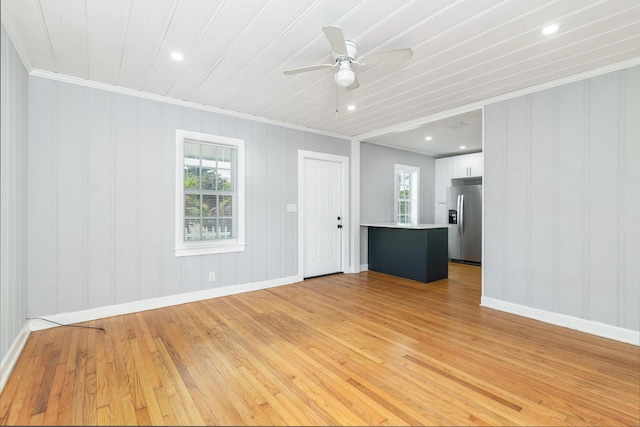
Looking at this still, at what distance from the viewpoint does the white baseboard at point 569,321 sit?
2.69 m

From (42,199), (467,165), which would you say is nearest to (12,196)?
(42,199)

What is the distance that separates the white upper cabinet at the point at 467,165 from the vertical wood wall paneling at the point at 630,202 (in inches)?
148

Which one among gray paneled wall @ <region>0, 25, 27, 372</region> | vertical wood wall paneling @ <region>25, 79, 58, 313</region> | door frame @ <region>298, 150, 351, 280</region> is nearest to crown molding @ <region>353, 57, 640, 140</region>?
door frame @ <region>298, 150, 351, 280</region>

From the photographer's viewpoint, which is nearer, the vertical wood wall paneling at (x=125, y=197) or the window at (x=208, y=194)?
the vertical wood wall paneling at (x=125, y=197)

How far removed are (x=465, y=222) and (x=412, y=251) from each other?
7.54 feet

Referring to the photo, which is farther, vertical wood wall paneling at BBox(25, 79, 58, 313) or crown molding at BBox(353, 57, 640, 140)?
vertical wood wall paneling at BBox(25, 79, 58, 313)

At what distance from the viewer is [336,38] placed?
1.90 meters

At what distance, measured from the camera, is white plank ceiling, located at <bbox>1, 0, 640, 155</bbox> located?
198 cm

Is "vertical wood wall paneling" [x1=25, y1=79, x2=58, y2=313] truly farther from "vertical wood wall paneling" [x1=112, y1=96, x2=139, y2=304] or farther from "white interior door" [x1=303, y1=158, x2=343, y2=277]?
"white interior door" [x1=303, y1=158, x2=343, y2=277]

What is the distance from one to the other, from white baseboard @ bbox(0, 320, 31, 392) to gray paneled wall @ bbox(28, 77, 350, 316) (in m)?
0.25

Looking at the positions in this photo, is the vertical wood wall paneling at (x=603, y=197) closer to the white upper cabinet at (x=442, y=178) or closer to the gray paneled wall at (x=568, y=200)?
the gray paneled wall at (x=568, y=200)

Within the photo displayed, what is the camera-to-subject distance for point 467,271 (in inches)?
226

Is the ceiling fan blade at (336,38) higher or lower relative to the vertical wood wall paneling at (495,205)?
higher

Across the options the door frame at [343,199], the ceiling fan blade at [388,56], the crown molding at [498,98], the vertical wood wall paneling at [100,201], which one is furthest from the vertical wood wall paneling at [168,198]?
the crown molding at [498,98]
